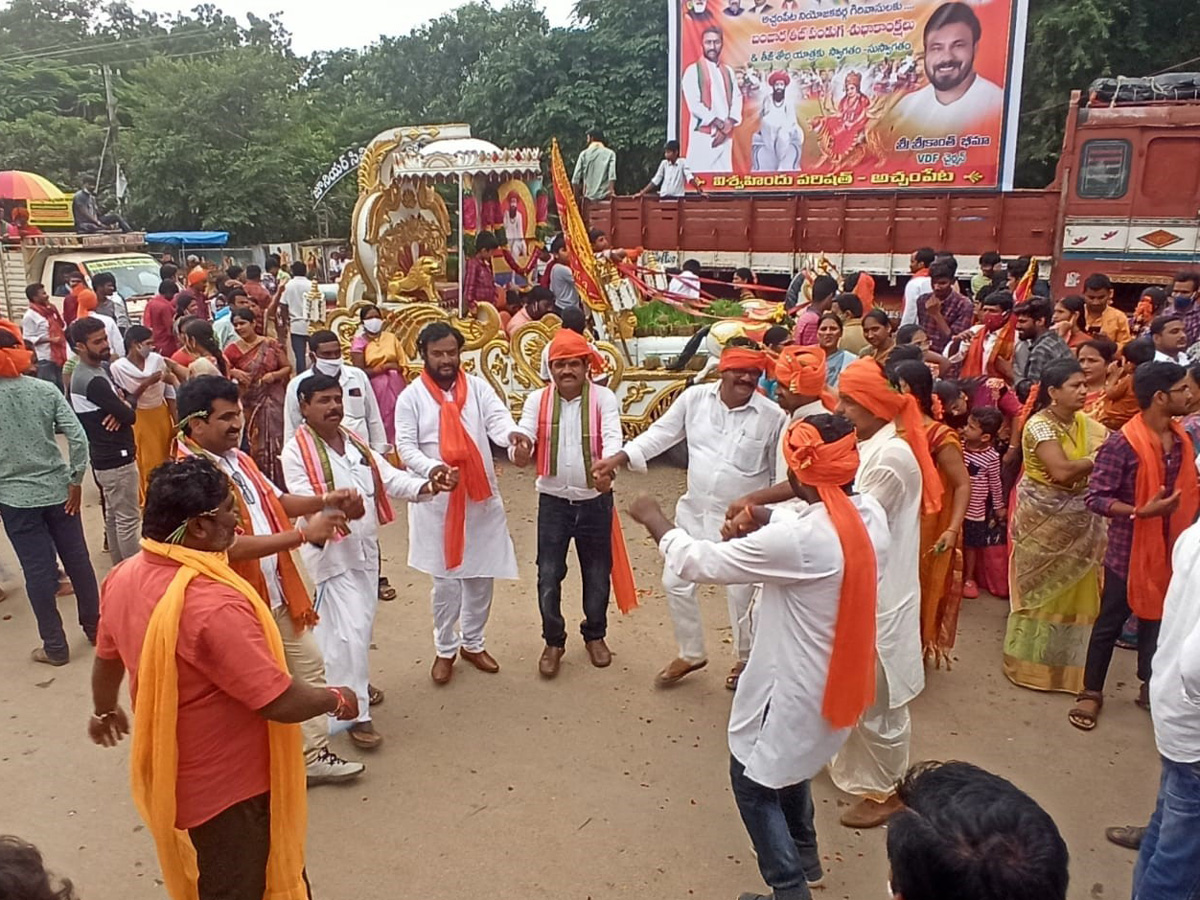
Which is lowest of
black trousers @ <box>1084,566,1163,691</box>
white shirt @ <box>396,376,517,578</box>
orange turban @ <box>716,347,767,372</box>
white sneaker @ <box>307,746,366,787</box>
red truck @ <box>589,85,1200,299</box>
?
white sneaker @ <box>307,746,366,787</box>

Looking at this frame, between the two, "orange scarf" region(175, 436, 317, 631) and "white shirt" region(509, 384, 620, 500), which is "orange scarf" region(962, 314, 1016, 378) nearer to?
"white shirt" region(509, 384, 620, 500)

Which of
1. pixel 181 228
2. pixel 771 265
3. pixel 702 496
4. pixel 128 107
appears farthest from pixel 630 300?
pixel 128 107

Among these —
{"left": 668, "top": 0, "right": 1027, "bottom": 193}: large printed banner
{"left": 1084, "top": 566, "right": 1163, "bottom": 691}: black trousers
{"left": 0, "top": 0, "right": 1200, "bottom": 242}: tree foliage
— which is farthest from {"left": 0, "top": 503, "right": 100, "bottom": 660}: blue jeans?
{"left": 0, "top": 0, "right": 1200, "bottom": 242}: tree foliage

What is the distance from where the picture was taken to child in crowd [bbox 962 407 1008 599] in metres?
4.98

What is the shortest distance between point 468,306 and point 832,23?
10835 mm

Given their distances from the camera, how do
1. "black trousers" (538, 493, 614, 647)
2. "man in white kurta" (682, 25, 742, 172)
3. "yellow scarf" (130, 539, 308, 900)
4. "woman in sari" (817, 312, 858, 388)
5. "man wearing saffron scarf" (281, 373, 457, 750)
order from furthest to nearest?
"man in white kurta" (682, 25, 742, 172)
"woman in sari" (817, 312, 858, 388)
"black trousers" (538, 493, 614, 647)
"man wearing saffron scarf" (281, 373, 457, 750)
"yellow scarf" (130, 539, 308, 900)

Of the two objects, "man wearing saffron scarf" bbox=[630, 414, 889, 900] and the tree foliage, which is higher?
the tree foliage

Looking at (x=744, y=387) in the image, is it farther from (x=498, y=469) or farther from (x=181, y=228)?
(x=181, y=228)

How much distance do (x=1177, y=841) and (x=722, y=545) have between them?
1.44m

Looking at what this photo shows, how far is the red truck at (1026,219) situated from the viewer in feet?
36.6

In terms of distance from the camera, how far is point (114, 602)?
7.66 ft

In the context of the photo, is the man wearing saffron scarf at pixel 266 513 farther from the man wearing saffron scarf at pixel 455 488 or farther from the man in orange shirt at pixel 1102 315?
the man in orange shirt at pixel 1102 315

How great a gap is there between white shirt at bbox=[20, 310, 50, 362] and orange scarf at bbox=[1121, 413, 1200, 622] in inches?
351

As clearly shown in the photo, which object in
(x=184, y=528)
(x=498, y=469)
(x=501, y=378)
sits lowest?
(x=498, y=469)
